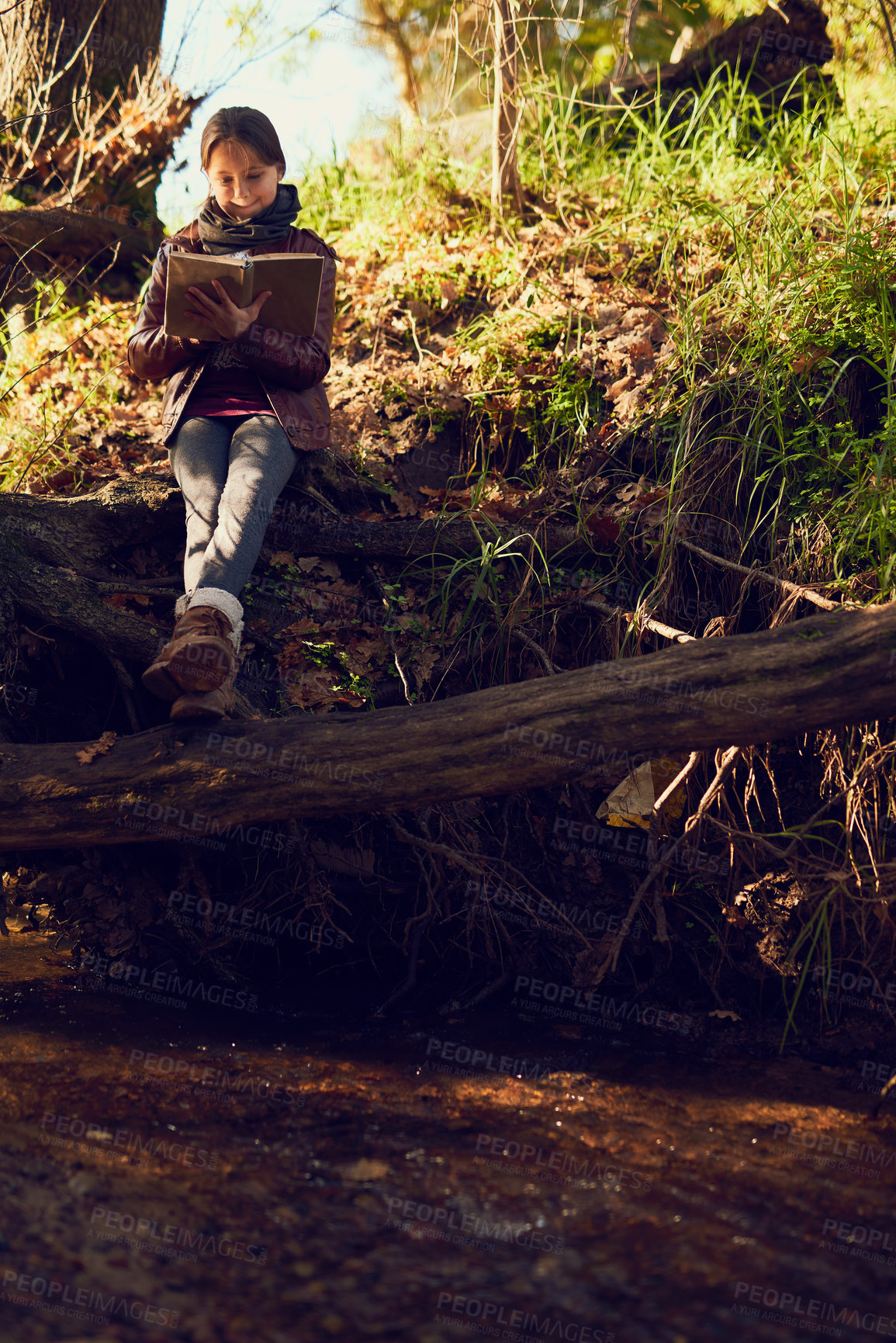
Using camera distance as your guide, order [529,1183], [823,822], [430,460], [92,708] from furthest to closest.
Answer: [430,460], [92,708], [823,822], [529,1183]

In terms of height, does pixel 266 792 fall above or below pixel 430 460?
below

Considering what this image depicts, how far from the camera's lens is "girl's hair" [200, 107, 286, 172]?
10.1ft

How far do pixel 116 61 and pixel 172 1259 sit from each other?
21.2 feet

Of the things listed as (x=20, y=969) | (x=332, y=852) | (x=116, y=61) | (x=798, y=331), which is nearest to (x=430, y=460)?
(x=798, y=331)

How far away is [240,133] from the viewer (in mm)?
3084

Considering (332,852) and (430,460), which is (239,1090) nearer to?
(332,852)

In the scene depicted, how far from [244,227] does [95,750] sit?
6.94 ft

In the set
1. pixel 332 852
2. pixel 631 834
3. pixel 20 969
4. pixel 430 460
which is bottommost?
pixel 20 969

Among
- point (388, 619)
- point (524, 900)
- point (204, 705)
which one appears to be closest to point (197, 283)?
point (388, 619)

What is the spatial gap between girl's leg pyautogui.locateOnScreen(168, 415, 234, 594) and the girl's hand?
34cm

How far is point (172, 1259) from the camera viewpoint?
166cm

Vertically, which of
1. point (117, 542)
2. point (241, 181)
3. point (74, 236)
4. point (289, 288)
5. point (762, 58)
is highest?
point (762, 58)

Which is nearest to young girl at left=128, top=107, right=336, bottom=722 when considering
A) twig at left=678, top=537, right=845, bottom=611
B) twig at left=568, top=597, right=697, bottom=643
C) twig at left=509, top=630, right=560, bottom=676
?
twig at left=509, top=630, right=560, bottom=676

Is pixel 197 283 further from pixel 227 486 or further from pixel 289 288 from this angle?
pixel 227 486
